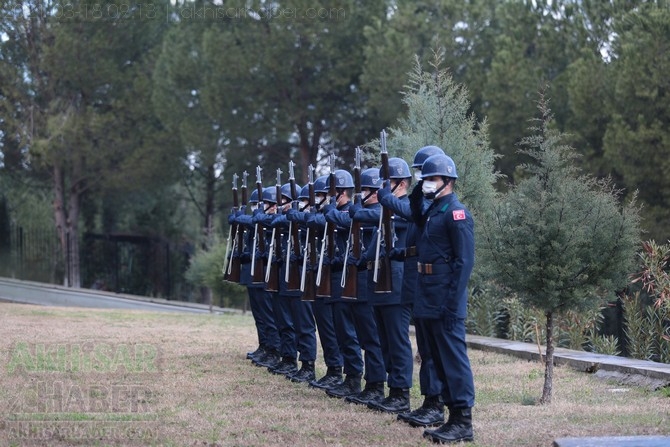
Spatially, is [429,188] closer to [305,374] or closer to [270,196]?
[305,374]

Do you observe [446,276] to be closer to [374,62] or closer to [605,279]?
[605,279]

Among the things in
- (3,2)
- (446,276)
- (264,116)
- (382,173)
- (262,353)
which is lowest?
(262,353)

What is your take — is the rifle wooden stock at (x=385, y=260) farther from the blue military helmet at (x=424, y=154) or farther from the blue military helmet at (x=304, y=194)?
the blue military helmet at (x=304, y=194)

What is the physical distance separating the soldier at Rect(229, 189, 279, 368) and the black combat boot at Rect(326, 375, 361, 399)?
2644 millimetres

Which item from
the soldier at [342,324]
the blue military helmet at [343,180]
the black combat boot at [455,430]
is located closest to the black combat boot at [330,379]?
the soldier at [342,324]

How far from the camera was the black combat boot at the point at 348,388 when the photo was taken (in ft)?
33.5

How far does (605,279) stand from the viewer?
9766mm

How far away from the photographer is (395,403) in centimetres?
930

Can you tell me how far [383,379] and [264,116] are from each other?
65.2ft

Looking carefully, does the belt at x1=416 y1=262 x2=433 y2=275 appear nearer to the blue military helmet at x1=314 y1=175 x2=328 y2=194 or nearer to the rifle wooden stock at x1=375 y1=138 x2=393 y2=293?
the rifle wooden stock at x1=375 y1=138 x2=393 y2=293

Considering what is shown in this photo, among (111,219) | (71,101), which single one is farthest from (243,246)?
(111,219)

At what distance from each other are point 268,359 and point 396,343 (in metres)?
3.96

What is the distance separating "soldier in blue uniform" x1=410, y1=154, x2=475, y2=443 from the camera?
7.97 m

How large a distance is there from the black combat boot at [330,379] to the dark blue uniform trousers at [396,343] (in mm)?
1440
